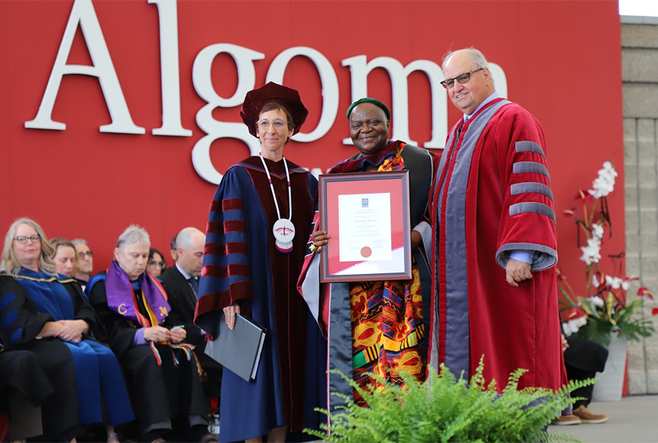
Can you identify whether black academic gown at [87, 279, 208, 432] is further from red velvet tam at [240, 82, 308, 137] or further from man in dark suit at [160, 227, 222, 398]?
red velvet tam at [240, 82, 308, 137]

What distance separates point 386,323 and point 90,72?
3736 mm

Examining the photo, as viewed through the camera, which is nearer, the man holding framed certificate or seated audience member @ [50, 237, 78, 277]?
the man holding framed certificate

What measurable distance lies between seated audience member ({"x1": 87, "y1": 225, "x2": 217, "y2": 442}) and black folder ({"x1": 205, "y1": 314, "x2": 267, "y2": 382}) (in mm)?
1307

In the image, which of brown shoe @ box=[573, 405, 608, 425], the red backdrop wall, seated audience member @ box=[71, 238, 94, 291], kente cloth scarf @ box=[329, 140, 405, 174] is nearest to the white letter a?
the red backdrop wall

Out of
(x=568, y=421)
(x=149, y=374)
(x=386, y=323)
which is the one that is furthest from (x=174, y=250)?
(x=568, y=421)

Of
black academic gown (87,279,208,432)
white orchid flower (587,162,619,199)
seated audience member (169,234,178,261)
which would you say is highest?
white orchid flower (587,162,619,199)

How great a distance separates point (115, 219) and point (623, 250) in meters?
4.63

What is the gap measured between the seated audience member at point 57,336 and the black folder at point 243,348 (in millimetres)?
1279

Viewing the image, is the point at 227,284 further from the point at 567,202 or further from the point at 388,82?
the point at 567,202

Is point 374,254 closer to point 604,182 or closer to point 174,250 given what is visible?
point 174,250

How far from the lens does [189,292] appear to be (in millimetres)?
5234

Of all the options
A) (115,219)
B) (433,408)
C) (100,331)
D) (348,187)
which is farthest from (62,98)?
(433,408)

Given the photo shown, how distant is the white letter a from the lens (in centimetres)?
563

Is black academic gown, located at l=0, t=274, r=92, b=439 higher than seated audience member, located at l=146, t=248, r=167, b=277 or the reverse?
the reverse
